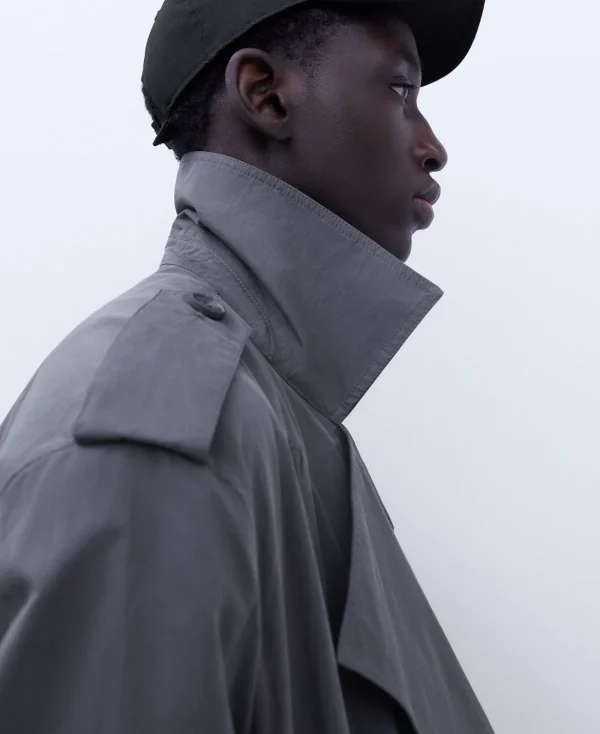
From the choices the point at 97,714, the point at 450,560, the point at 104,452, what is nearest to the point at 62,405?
the point at 104,452

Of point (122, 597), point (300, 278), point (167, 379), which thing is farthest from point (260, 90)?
point (122, 597)

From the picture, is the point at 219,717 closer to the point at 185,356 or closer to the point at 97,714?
the point at 97,714

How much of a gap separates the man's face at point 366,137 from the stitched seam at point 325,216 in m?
0.03

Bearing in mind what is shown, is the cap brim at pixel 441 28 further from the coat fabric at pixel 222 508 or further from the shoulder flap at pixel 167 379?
the shoulder flap at pixel 167 379

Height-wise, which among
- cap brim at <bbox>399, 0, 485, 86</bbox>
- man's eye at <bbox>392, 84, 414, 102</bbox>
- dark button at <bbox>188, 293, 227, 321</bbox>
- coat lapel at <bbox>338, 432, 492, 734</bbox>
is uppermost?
cap brim at <bbox>399, 0, 485, 86</bbox>

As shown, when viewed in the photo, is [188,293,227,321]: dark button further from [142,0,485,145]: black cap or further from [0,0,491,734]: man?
[142,0,485,145]: black cap

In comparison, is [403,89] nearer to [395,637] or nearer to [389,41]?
[389,41]

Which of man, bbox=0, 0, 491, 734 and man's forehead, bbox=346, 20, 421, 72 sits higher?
man's forehead, bbox=346, 20, 421, 72

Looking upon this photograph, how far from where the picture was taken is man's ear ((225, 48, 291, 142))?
2.34ft

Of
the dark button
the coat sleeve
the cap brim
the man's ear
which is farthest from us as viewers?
the cap brim

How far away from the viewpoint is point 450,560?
148 centimetres

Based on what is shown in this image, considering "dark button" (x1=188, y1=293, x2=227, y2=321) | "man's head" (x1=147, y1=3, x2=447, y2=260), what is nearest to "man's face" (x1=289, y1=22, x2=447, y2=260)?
"man's head" (x1=147, y1=3, x2=447, y2=260)

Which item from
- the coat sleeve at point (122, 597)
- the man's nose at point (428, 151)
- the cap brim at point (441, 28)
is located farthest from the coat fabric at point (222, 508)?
the cap brim at point (441, 28)

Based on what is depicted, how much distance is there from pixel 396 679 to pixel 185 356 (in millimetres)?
263
